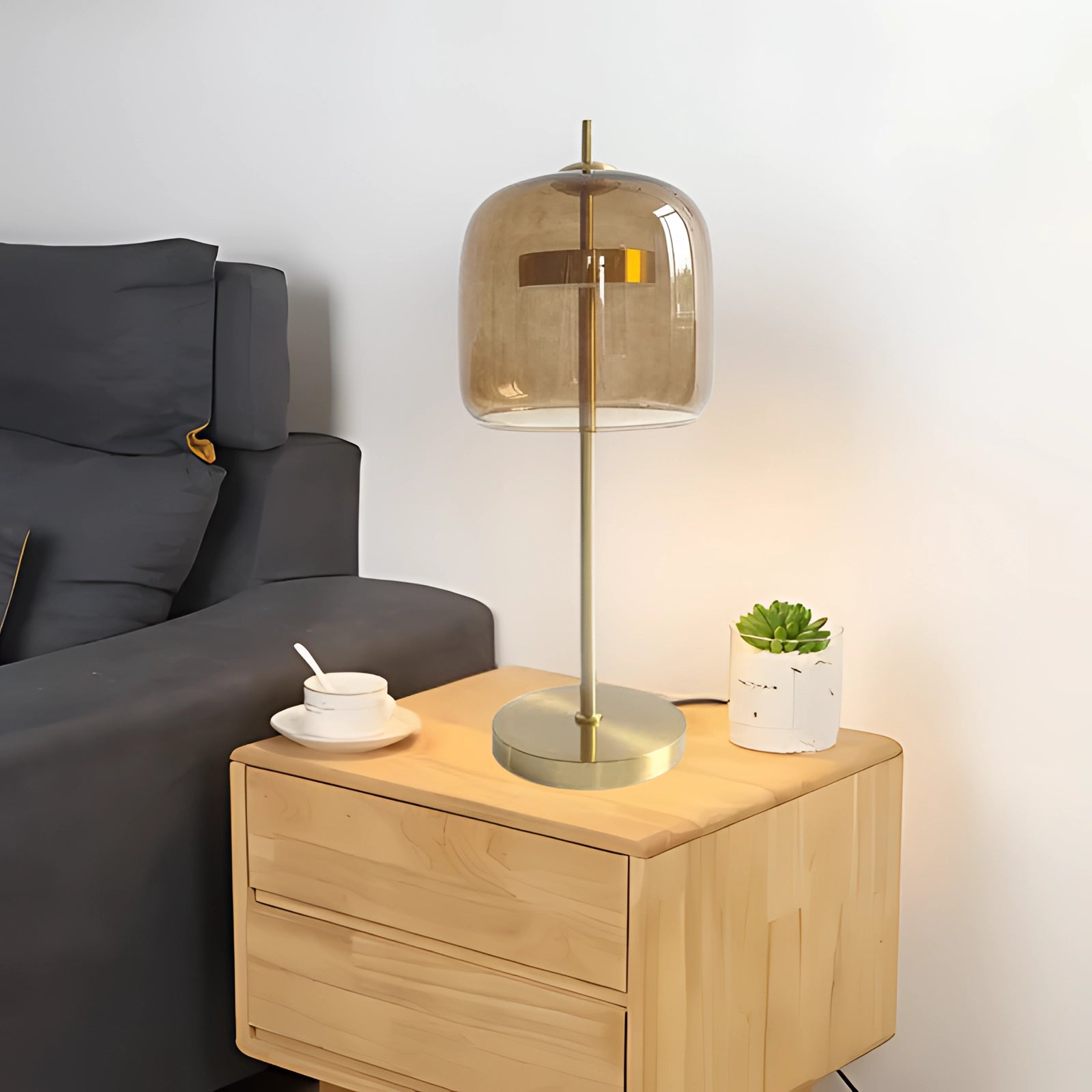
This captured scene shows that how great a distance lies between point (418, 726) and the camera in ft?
4.05

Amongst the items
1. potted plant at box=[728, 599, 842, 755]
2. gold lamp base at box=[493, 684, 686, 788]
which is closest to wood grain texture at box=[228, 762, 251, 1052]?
gold lamp base at box=[493, 684, 686, 788]

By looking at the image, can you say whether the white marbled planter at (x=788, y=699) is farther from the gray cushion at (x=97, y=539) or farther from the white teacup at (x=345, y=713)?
the gray cushion at (x=97, y=539)

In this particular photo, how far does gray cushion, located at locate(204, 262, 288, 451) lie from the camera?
5.27 feet

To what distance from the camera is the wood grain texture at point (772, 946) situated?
0.98 metres

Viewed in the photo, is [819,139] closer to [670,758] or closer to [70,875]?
[670,758]

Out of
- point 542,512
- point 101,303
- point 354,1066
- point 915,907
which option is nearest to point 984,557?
point 915,907

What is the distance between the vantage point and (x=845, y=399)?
4.46ft

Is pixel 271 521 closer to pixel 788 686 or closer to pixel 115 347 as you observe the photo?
pixel 115 347

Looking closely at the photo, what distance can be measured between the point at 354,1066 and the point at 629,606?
627 mm

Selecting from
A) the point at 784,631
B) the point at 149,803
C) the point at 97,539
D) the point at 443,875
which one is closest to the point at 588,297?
the point at 784,631

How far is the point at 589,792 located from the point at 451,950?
187mm

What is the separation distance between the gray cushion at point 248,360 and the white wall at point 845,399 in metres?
0.14

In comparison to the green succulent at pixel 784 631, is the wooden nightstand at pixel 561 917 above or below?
below

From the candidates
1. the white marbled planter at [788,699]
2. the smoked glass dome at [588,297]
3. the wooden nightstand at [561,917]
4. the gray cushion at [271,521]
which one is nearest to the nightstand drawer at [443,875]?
the wooden nightstand at [561,917]
